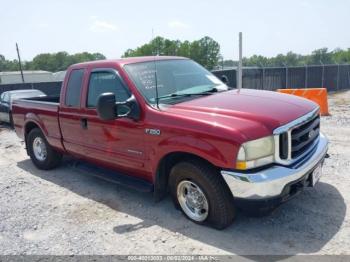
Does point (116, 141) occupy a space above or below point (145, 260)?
above

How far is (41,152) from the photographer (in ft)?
22.2

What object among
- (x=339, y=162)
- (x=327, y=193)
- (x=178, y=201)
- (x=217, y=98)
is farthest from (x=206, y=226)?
(x=339, y=162)

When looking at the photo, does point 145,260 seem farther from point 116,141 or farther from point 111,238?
point 116,141

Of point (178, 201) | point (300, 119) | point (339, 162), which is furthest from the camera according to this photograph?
point (339, 162)

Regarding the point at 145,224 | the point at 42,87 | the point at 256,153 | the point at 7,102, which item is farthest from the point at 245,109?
the point at 42,87

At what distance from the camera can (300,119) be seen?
3812 millimetres

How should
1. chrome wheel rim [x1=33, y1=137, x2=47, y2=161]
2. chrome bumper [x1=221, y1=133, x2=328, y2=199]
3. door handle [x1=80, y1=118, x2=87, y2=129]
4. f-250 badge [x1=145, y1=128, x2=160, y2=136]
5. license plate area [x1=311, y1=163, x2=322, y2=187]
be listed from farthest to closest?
chrome wheel rim [x1=33, y1=137, x2=47, y2=161] < door handle [x1=80, y1=118, x2=87, y2=129] < f-250 badge [x1=145, y1=128, x2=160, y2=136] < license plate area [x1=311, y1=163, x2=322, y2=187] < chrome bumper [x1=221, y1=133, x2=328, y2=199]

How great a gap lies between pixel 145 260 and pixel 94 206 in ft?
5.47

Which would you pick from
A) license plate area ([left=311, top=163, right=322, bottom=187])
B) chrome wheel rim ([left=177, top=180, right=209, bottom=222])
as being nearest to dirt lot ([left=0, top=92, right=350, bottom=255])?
chrome wheel rim ([left=177, top=180, right=209, bottom=222])

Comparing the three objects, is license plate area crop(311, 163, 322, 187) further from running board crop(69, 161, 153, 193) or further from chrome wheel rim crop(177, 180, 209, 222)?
running board crop(69, 161, 153, 193)

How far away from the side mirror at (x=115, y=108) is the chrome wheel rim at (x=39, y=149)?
2.90m

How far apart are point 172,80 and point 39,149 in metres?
3.52

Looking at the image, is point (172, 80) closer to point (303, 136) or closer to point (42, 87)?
point (303, 136)

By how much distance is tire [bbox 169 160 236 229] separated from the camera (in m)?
3.68
